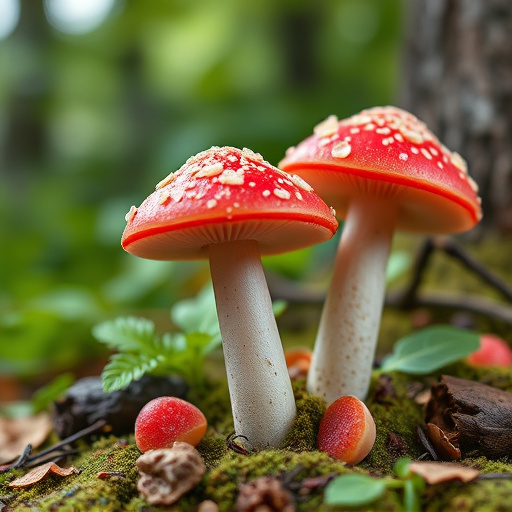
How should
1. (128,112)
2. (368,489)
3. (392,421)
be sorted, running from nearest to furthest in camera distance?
(368,489) < (392,421) < (128,112)

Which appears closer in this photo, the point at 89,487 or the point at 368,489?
the point at 368,489

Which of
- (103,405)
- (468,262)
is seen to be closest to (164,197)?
(103,405)

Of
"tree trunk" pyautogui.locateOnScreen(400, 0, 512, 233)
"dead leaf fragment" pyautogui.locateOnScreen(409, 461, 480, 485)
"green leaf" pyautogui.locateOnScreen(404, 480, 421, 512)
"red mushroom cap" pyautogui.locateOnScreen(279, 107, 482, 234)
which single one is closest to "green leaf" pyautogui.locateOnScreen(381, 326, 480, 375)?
"red mushroom cap" pyautogui.locateOnScreen(279, 107, 482, 234)

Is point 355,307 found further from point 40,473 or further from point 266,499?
point 40,473

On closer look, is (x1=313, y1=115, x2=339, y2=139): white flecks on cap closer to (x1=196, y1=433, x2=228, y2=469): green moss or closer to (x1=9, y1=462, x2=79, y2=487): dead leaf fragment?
(x1=196, y1=433, x2=228, y2=469): green moss

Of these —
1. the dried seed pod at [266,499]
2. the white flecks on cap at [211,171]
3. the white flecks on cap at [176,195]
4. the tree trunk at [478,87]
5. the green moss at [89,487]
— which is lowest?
the dried seed pod at [266,499]

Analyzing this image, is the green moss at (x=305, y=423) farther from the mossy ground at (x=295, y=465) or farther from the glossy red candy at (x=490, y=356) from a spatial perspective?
the glossy red candy at (x=490, y=356)

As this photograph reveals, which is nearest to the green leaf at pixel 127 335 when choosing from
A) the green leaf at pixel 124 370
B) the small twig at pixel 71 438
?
the green leaf at pixel 124 370
